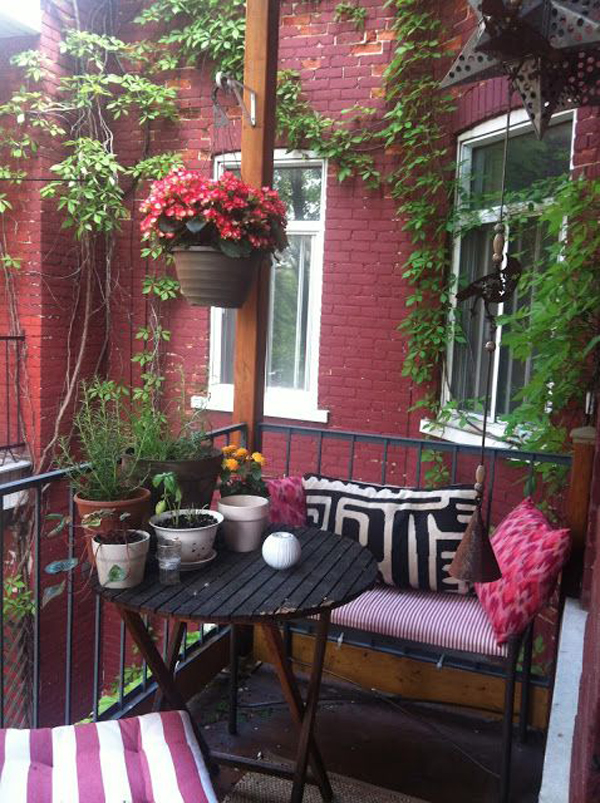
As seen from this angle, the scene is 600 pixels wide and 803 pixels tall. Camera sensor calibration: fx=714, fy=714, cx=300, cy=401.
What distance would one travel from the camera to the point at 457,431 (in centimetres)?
415

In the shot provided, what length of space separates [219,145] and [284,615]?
4076 mm

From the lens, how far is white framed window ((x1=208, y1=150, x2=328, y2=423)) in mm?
4816

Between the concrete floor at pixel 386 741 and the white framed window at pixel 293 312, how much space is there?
2505 mm

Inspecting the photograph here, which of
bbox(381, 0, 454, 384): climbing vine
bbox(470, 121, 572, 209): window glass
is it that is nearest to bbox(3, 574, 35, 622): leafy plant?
bbox(381, 0, 454, 384): climbing vine

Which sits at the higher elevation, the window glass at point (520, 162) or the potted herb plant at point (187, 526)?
the window glass at point (520, 162)

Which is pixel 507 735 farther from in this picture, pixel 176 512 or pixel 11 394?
pixel 11 394

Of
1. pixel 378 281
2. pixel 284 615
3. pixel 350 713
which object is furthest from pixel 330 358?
pixel 284 615

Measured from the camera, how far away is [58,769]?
1403 millimetres

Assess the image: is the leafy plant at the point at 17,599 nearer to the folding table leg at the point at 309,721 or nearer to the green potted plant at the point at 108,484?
the green potted plant at the point at 108,484

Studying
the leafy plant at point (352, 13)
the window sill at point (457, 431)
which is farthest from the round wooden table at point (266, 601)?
the leafy plant at point (352, 13)

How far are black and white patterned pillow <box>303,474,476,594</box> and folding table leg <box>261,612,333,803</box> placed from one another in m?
0.58

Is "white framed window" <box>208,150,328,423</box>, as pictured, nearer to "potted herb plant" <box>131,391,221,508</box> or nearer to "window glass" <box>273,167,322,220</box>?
"window glass" <box>273,167,322,220</box>

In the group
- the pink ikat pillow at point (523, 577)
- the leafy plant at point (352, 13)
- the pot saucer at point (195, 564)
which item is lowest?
the pink ikat pillow at point (523, 577)

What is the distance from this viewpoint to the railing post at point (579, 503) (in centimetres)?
218
